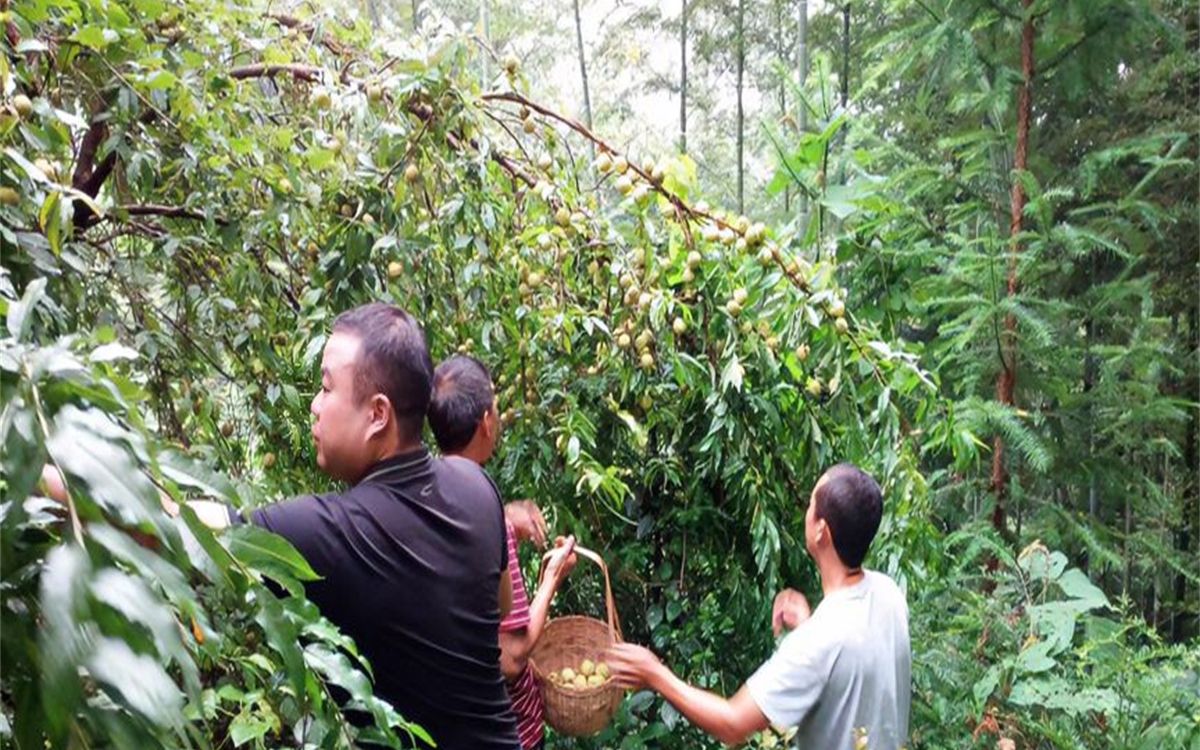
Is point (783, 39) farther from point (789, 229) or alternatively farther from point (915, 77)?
point (789, 229)

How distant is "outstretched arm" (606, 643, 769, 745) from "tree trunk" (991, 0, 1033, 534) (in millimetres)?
1832

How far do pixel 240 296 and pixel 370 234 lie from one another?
0.29 meters

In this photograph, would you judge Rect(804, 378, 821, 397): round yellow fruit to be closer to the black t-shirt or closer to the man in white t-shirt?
the man in white t-shirt

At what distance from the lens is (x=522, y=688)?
2025 mm

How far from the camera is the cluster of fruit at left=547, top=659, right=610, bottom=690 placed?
2.07 m

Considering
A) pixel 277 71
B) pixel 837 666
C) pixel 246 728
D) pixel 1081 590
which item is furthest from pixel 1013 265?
pixel 246 728

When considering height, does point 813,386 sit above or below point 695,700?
above

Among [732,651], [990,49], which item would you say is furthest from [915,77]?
[732,651]

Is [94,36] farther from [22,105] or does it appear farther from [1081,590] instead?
[1081,590]

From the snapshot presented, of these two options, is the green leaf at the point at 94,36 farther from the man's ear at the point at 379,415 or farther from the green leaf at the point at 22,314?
the green leaf at the point at 22,314

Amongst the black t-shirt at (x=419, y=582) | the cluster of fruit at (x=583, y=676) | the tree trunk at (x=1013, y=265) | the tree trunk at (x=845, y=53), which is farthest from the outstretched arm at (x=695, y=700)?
the tree trunk at (x=845, y=53)

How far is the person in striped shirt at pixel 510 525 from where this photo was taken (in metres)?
1.85

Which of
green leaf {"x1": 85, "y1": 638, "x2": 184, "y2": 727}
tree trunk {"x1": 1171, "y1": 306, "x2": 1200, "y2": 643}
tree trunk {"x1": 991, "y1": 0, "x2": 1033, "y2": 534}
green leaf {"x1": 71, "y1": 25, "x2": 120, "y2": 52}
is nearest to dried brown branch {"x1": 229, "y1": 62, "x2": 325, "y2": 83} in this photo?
green leaf {"x1": 71, "y1": 25, "x2": 120, "y2": 52}

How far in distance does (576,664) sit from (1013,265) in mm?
2059
